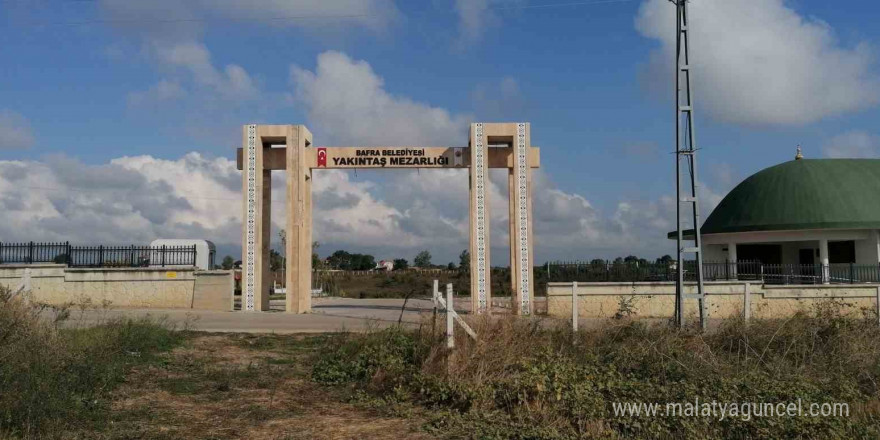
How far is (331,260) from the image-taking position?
344 feet

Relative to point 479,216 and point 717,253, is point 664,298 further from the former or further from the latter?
point 717,253

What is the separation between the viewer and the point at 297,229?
22.7 meters

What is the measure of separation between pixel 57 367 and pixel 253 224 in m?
14.7

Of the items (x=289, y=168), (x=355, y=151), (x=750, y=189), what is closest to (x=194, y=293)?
(x=289, y=168)

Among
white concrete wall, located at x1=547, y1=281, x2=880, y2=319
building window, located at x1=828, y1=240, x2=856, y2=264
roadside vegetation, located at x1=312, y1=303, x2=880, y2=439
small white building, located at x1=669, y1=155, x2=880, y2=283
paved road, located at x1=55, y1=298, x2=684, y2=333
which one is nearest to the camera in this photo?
roadside vegetation, located at x1=312, y1=303, x2=880, y2=439

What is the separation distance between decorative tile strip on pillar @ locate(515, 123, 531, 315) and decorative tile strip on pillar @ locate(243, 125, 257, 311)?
855 centimetres

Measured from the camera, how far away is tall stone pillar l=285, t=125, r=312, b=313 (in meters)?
22.5

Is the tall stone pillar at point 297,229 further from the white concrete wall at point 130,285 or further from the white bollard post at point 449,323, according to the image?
the white bollard post at point 449,323

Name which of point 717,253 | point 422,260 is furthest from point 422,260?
point 717,253

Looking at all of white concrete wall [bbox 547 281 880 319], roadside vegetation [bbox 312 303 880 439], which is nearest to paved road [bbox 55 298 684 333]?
roadside vegetation [bbox 312 303 880 439]

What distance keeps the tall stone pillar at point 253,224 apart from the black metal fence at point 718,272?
945 centimetres

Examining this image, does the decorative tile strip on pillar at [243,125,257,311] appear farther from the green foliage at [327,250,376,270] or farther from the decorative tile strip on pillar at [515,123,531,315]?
the green foliage at [327,250,376,270]

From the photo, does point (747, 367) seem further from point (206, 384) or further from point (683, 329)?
point (206, 384)

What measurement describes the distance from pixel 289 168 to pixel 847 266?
22.6m
